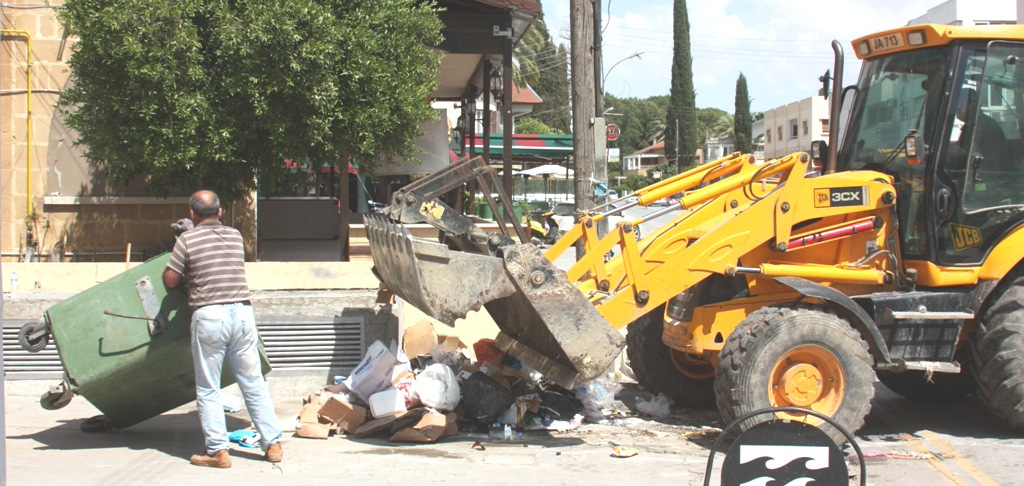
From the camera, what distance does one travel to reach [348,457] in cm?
627

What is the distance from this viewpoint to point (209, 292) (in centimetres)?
583

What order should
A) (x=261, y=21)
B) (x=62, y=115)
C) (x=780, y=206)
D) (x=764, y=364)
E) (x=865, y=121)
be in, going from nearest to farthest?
1. (x=764, y=364)
2. (x=780, y=206)
3. (x=865, y=121)
4. (x=261, y=21)
5. (x=62, y=115)

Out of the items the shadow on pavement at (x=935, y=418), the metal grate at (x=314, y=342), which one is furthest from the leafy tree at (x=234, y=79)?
the shadow on pavement at (x=935, y=418)

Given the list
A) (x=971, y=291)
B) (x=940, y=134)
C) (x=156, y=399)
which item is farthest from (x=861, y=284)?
(x=156, y=399)

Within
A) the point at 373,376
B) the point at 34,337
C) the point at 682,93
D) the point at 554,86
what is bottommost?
the point at 373,376

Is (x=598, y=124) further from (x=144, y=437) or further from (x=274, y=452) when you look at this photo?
(x=144, y=437)

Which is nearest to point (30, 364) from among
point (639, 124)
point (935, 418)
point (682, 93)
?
point (935, 418)

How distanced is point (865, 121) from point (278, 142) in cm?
633

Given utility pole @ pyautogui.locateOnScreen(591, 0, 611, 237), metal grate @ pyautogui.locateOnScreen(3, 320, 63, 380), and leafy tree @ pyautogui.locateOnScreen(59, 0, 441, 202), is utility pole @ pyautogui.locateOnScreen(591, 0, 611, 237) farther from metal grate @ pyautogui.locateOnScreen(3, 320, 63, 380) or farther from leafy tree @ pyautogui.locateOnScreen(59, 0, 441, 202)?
metal grate @ pyautogui.locateOnScreen(3, 320, 63, 380)

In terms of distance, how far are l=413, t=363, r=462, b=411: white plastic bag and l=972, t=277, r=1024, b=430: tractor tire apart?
3873 mm

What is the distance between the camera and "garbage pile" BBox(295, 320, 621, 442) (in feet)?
22.3

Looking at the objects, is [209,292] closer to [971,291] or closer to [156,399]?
[156,399]

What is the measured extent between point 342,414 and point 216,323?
1.40 metres

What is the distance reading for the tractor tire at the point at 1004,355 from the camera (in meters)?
6.61
